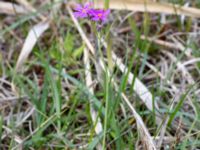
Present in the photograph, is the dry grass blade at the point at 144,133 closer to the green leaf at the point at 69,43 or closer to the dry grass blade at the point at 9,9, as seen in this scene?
the green leaf at the point at 69,43

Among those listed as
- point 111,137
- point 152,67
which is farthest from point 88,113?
point 152,67

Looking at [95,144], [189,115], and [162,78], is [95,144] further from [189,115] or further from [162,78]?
[162,78]

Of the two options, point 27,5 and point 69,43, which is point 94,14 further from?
point 27,5

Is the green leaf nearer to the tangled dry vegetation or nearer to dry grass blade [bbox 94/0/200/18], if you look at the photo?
the tangled dry vegetation

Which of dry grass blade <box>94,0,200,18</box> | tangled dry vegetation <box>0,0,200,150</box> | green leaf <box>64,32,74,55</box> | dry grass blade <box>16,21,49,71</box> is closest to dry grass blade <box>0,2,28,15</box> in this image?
tangled dry vegetation <box>0,0,200,150</box>

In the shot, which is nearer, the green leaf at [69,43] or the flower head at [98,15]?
the flower head at [98,15]

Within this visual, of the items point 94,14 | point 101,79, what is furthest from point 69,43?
point 94,14

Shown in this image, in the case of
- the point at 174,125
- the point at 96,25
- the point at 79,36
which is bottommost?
the point at 174,125

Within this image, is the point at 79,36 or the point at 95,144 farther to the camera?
the point at 79,36

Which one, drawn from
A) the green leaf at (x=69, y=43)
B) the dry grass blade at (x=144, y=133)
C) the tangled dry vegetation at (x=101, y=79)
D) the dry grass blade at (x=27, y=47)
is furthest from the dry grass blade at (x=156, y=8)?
the dry grass blade at (x=144, y=133)
